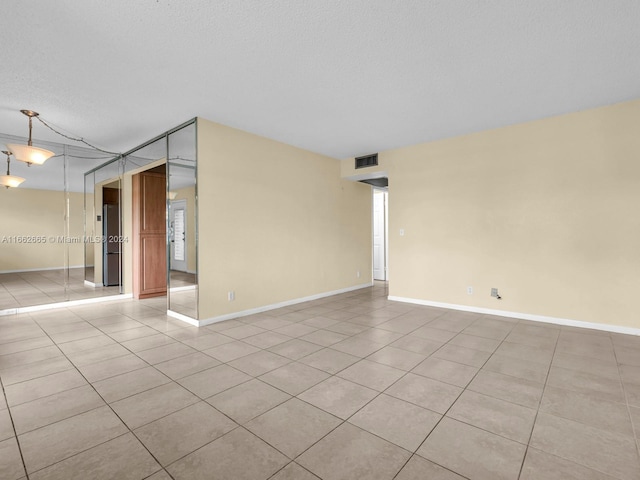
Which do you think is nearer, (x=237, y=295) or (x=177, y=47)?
(x=177, y=47)

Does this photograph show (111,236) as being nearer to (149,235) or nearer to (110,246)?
(110,246)

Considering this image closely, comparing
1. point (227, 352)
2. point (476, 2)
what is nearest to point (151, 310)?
point (227, 352)

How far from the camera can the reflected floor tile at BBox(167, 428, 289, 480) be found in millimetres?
1538

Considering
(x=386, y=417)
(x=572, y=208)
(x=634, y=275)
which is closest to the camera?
(x=386, y=417)

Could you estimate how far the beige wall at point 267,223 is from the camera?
13.8ft

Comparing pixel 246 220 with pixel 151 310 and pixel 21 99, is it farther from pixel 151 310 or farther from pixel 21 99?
pixel 21 99

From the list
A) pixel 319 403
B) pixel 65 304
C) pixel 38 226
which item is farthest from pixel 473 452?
pixel 38 226

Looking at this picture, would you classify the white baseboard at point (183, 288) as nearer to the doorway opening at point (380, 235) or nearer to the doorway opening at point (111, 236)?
the doorway opening at point (111, 236)

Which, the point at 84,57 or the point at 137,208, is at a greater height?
the point at 84,57

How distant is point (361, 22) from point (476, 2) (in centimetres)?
79

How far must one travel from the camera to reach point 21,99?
3404 millimetres

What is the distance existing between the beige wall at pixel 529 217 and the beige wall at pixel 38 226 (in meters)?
5.87

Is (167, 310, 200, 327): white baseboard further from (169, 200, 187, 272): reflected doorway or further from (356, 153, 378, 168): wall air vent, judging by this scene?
(356, 153, 378, 168): wall air vent

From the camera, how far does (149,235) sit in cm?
604
